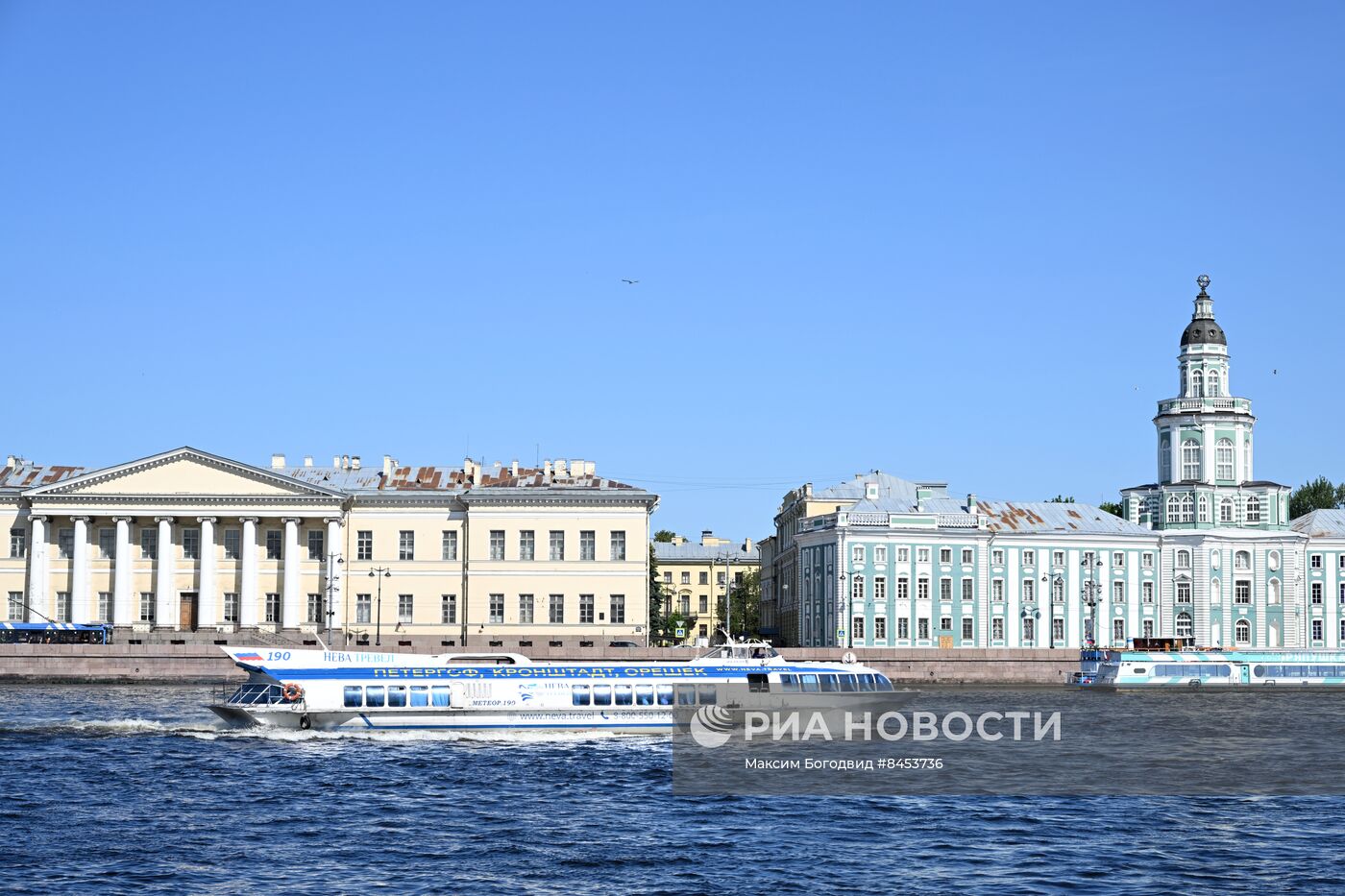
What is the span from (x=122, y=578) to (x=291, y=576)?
805 cm

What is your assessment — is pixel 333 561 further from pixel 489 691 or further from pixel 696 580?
pixel 696 580

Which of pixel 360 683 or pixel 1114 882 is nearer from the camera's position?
pixel 1114 882

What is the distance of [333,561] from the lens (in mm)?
84375

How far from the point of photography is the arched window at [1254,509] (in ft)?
329

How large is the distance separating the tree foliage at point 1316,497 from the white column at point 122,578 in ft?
273

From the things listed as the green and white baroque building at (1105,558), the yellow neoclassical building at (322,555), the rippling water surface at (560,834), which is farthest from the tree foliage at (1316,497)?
the rippling water surface at (560,834)

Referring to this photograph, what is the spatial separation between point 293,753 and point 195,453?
4613 cm

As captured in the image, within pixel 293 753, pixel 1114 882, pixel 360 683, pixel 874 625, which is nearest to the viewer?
pixel 1114 882

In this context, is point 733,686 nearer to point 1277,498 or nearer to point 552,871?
point 552,871

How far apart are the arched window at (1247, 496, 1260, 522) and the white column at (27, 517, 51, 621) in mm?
64240

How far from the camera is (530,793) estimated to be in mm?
34250

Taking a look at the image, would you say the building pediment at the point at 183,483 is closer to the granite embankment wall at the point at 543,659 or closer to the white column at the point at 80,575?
the white column at the point at 80,575

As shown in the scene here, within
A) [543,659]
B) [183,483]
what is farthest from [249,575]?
[543,659]

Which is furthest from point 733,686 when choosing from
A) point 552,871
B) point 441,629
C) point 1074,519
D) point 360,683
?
point 1074,519
